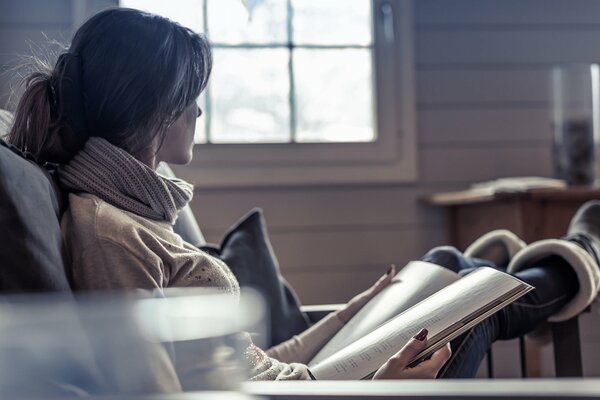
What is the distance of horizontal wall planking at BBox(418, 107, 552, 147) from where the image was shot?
109 inches

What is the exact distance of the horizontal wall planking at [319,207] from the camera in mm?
2650

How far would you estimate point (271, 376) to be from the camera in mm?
1145

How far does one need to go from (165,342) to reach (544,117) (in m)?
2.58

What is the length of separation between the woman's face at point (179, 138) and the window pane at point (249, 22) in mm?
1560

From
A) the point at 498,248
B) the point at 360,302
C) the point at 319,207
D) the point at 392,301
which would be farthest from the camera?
the point at 319,207

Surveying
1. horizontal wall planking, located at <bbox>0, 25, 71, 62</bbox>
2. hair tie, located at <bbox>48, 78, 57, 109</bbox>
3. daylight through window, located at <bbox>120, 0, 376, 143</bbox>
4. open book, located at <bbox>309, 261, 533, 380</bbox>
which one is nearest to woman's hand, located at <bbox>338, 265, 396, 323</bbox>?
open book, located at <bbox>309, 261, 533, 380</bbox>

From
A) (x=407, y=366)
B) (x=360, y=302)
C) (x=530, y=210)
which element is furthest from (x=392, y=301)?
(x=530, y=210)

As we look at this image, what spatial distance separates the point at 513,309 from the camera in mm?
1485

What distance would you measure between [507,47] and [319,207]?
2.81ft

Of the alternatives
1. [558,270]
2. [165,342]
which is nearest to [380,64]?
[558,270]

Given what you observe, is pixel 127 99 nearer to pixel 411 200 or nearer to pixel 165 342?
pixel 165 342

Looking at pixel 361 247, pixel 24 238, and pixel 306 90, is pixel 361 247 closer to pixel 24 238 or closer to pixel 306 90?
pixel 306 90

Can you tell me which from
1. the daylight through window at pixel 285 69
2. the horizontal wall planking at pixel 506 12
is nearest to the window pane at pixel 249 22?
the daylight through window at pixel 285 69

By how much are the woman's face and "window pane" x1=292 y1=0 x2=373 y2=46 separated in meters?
1.61
